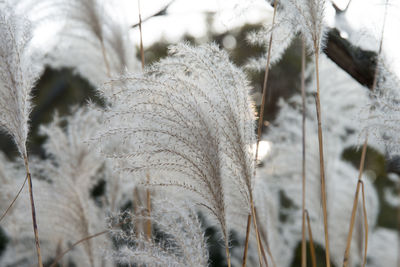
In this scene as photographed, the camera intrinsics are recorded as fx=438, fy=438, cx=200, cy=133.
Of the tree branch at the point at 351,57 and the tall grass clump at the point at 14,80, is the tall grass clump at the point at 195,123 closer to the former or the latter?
the tall grass clump at the point at 14,80

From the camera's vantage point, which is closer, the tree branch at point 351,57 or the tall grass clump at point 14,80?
the tall grass clump at point 14,80

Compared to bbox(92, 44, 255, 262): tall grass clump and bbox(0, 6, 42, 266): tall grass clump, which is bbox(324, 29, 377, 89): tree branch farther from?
bbox(0, 6, 42, 266): tall grass clump

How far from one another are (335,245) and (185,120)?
6.08 ft

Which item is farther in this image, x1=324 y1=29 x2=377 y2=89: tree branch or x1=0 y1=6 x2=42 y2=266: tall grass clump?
x1=324 y1=29 x2=377 y2=89: tree branch

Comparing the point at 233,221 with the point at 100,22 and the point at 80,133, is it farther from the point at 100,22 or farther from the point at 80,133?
the point at 100,22

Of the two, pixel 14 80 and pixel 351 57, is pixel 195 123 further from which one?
pixel 351 57

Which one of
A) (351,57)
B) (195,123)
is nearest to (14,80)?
(195,123)

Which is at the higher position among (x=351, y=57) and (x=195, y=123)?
(x=351, y=57)

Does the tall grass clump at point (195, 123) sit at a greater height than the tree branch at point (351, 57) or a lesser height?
lesser

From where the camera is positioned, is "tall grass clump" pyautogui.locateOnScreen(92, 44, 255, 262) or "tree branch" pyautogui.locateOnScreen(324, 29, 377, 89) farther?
"tree branch" pyautogui.locateOnScreen(324, 29, 377, 89)

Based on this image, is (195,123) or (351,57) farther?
(351,57)

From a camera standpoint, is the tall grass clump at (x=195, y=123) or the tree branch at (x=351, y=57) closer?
the tall grass clump at (x=195, y=123)

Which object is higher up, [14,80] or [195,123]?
[14,80]

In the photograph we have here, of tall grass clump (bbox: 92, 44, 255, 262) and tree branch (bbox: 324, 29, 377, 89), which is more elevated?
tree branch (bbox: 324, 29, 377, 89)
